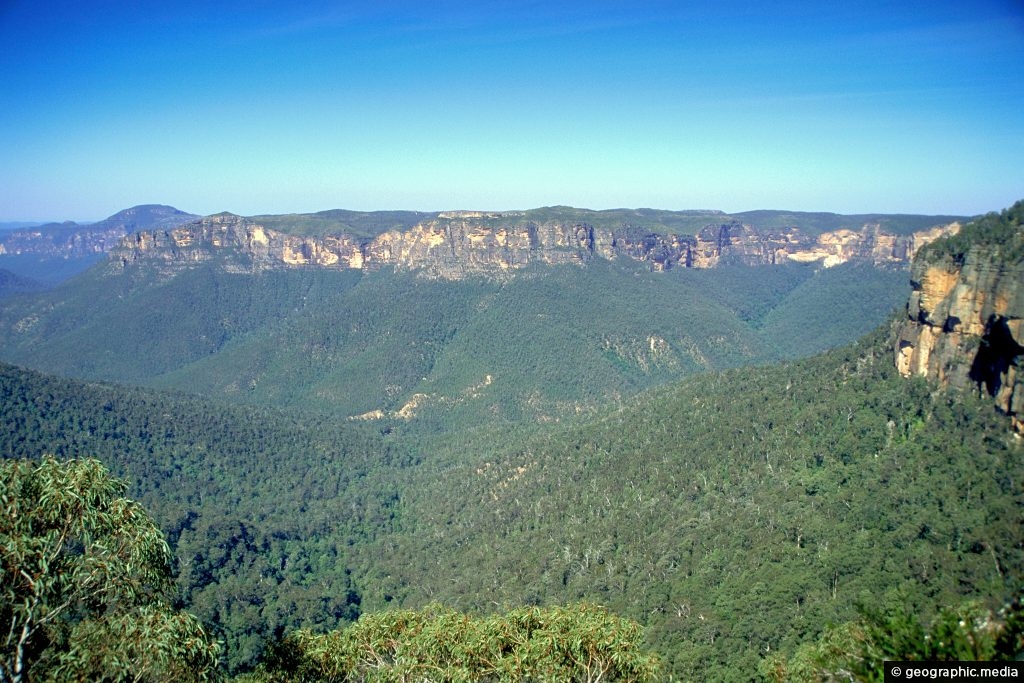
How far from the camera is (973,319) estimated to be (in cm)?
4775

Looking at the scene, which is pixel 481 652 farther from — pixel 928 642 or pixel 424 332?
pixel 424 332

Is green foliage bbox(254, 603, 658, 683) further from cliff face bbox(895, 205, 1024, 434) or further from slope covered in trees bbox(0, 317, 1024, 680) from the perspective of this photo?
cliff face bbox(895, 205, 1024, 434)

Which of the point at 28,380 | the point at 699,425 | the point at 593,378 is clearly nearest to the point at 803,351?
the point at 593,378

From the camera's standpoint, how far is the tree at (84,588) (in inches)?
499

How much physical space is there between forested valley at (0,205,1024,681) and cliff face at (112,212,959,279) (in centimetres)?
2022

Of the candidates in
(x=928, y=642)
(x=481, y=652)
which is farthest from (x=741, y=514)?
(x=928, y=642)

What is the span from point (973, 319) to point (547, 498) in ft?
125

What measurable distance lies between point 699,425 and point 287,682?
5250 cm

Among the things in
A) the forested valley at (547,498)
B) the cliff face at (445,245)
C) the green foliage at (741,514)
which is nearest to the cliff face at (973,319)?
the forested valley at (547,498)

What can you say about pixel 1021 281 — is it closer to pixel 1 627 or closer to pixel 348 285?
pixel 1 627

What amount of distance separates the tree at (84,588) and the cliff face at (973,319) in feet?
155

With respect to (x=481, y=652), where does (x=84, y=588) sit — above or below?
above

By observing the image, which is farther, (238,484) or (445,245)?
(445,245)

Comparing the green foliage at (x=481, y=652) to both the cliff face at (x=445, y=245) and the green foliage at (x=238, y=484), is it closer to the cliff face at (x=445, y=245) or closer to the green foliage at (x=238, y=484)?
the green foliage at (x=238, y=484)
